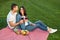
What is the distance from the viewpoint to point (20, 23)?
3.32 metres

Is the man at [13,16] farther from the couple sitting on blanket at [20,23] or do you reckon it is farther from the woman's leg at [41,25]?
the woman's leg at [41,25]

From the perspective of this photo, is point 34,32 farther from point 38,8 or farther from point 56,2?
point 56,2

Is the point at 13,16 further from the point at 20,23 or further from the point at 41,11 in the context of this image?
the point at 41,11

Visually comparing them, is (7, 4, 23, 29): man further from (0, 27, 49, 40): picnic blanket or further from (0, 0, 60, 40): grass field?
(0, 0, 60, 40): grass field

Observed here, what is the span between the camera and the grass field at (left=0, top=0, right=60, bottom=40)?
358cm

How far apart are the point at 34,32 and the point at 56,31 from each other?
386 millimetres

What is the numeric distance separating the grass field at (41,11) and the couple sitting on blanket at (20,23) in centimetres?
21

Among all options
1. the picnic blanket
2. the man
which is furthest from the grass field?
the man

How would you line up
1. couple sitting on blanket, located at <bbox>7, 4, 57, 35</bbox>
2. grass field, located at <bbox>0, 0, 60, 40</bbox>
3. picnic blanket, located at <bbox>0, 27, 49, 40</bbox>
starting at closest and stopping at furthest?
picnic blanket, located at <bbox>0, 27, 49, 40</bbox> < couple sitting on blanket, located at <bbox>7, 4, 57, 35</bbox> < grass field, located at <bbox>0, 0, 60, 40</bbox>

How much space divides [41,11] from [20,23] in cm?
75

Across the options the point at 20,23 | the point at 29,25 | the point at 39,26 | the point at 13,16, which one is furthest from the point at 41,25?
the point at 13,16

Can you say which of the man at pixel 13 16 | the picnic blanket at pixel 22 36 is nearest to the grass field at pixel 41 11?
the picnic blanket at pixel 22 36

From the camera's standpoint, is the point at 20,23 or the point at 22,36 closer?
the point at 22,36

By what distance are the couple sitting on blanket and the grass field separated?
205 mm
